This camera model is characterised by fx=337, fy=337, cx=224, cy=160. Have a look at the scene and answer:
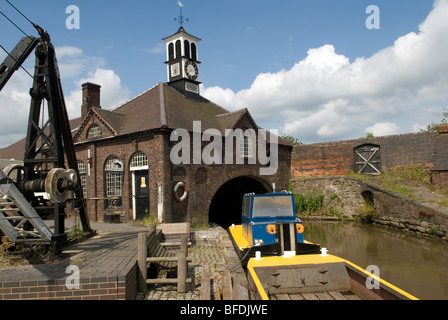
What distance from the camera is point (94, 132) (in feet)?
69.2

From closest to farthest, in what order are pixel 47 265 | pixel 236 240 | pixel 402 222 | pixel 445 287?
pixel 47 265, pixel 445 287, pixel 236 240, pixel 402 222

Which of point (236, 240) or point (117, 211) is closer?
point (236, 240)

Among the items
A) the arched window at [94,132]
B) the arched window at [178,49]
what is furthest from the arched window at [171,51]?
the arched window at [94,132]

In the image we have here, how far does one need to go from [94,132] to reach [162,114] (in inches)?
211

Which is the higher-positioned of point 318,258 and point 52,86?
point 52,86

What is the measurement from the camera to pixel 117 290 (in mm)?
5996

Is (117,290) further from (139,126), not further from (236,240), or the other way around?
(139,126)

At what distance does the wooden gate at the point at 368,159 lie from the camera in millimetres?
24422

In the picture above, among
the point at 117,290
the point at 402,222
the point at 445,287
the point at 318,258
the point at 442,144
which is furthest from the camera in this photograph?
the point at 442,144

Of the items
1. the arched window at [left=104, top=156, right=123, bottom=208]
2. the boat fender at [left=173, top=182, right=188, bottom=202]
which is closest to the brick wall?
the boat fender at [left=173, top=182, right=188, bottom=202]

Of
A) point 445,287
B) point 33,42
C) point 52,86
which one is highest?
point 33,42

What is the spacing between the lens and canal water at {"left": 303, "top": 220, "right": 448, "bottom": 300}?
33.4 feet

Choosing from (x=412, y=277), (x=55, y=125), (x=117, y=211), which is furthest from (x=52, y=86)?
(x=412, y=277)

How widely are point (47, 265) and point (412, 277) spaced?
10529 millimetres
